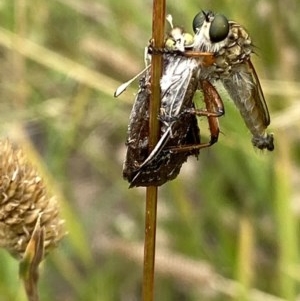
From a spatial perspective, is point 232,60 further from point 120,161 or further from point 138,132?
point 120,161

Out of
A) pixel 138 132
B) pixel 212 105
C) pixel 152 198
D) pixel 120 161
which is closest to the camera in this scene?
pixel 152 198

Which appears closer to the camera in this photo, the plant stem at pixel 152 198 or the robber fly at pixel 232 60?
the plant stem at pixel 152 198

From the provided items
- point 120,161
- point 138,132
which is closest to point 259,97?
point 138,132

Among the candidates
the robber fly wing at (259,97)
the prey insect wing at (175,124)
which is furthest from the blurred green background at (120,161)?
the prey insect wing at (175,124)

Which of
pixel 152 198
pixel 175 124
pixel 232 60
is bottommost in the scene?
pixel 152 198

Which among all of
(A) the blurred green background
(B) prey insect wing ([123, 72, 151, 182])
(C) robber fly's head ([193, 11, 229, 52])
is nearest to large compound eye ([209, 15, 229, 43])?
(C) robber fly's head ([193, 11, 229, 52])

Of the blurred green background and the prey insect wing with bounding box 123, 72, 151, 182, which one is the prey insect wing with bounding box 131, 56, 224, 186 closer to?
the prey insect wing with bounding box 123, 72, 151, 182

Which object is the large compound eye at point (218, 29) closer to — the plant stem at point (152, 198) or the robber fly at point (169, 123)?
the robber fly at point (169, 123)
